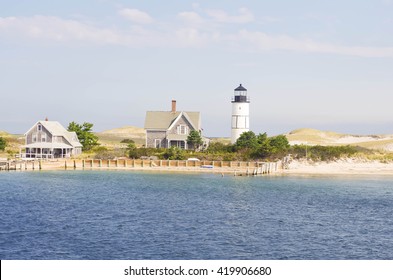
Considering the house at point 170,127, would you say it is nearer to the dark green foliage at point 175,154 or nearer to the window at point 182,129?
A: the window at point 182,129

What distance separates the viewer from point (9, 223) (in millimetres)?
33406

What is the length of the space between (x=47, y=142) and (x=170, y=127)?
15.9 m

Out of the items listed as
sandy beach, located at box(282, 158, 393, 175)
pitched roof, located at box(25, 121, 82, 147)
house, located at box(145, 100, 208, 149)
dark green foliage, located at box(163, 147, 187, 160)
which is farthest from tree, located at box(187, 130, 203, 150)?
pitched roof, located at box(25, 121, 82, 147)

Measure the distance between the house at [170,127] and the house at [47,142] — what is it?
1039cm

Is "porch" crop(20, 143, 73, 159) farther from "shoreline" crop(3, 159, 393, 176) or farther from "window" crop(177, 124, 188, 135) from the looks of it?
"window" crop(177, 124, 188, 135)

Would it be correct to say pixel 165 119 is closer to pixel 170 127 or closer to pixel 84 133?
pixel 170 127

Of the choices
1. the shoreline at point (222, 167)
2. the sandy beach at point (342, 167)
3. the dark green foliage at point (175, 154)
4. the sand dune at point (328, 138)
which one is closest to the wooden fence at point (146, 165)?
the shoreline at point (222, 167)


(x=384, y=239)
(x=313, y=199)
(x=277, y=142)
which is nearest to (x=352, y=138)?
(x=277, y=142)

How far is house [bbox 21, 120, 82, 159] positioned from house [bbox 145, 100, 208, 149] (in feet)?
34.1

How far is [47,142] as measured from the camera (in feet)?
243

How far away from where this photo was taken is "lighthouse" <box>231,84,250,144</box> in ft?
252

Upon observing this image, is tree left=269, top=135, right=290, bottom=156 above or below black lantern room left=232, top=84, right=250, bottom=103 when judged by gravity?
below

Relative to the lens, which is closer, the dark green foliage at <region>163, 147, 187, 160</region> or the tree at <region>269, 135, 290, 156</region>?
the dark green foliage at <region>163, 147, 187, 160</region>

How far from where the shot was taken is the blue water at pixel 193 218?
27016 mm
